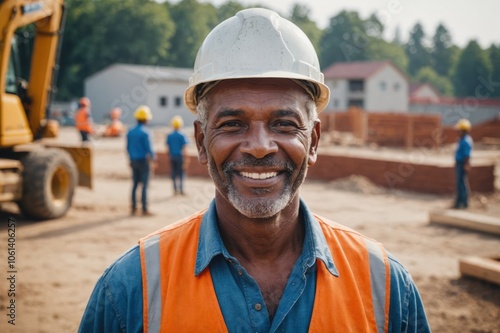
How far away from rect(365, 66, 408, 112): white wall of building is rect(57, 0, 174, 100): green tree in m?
24.5

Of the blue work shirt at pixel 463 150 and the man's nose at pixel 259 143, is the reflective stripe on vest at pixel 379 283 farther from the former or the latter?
the blue work shirt at pixel 463 150

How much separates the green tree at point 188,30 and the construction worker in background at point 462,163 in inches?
2006

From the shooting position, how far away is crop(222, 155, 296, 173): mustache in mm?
1997

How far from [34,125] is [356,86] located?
174 feet

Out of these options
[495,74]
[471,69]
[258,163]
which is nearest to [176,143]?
[258,163]

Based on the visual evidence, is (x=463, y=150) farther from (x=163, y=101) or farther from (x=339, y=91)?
(x=339, y=91)

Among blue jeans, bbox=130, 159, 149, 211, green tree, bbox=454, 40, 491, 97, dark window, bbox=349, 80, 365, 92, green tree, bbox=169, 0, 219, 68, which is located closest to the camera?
blue jeans, bbox=130, 159, 149, 211

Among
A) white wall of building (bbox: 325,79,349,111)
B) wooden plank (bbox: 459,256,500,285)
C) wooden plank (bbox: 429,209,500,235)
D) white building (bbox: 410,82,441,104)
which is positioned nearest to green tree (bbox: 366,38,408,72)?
white building (bbox: 410,82,441,104)

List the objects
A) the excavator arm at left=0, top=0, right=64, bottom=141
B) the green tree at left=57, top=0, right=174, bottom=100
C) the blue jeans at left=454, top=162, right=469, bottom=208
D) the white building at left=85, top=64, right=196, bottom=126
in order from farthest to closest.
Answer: the green tree at left=57, top=0, right=174, bottom=100 → the white building at left=85, top=64, right=196, bottom=126 → the blue jeans at left=454, top=162, right=469, bottom=208 → the excavator arm at left=0, top=0, right=64, bottom=141

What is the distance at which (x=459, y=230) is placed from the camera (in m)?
9.29

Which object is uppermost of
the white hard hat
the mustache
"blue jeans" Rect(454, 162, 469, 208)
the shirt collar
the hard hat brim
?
the white hard hat

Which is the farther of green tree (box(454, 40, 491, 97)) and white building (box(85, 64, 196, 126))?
green tree (box(454, 40, 491, 97))

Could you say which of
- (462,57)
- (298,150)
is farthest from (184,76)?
(462,57)

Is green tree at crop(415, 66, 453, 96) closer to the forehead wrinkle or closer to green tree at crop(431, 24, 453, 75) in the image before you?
green tree at crop(431, 24, 453, 75)
